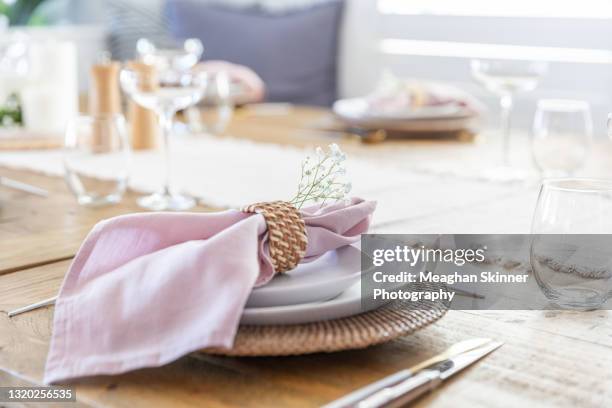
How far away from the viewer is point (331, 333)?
666 millimetres

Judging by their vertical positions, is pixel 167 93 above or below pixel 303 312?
above

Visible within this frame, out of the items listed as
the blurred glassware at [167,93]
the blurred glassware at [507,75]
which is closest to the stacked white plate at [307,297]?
the blurred glassware at [167,93]

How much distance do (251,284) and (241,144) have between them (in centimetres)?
131

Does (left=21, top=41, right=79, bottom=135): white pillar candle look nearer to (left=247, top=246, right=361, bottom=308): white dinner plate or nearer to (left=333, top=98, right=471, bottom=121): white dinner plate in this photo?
(left=333, top=98, right=471, bottom=121): white dinner plate

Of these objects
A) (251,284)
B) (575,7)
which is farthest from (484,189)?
(575,7)

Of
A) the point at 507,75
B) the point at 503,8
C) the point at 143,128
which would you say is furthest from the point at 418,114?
the point at 503,8

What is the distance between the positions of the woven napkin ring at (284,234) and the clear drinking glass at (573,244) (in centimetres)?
22

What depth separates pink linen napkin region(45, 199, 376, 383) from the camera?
64 cm

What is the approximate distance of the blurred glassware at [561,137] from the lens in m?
1.49

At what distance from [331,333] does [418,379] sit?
8cm

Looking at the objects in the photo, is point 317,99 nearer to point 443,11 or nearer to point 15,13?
point 443,11

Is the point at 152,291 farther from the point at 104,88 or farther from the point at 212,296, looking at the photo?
the point at 104,88

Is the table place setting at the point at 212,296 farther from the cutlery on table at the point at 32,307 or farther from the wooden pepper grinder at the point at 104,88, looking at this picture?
the wooden pepper grinder at the point at 104,88

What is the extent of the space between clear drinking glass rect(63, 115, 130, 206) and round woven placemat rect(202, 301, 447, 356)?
2.35 ft
